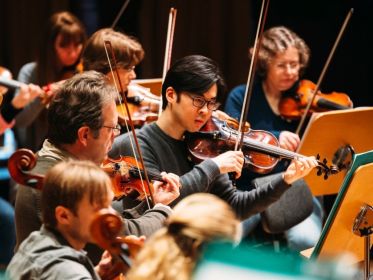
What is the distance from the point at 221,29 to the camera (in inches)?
192

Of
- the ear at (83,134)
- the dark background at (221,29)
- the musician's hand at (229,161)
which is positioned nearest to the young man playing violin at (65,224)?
the ear at (83,134)

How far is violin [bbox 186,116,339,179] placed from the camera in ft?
8.96

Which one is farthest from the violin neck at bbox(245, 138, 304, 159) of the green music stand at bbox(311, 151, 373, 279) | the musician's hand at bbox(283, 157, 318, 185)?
the green music stand at bbox(311, 151, 373, 279)

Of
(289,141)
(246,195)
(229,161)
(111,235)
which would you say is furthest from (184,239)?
(289,141)

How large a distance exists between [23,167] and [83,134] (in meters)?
0.30

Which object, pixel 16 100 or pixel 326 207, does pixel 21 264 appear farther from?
pixel 326 207

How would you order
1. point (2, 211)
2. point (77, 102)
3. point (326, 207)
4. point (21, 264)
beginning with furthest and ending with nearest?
1. point (326, 207)
2. point (2, 211)
3. point (77, 102)
4. point (21, 264)

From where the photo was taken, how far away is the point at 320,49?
455cm

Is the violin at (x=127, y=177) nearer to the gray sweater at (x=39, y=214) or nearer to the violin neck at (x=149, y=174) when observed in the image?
the violin neck at (x=149, y=174)

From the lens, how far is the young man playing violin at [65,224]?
1.65 metres

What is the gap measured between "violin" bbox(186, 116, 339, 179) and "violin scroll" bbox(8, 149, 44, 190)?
2.94ft

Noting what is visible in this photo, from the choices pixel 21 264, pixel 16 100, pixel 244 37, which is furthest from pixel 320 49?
pixel 21 264

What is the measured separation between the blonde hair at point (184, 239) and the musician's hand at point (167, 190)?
81cm

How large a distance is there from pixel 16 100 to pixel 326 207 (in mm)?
1943
